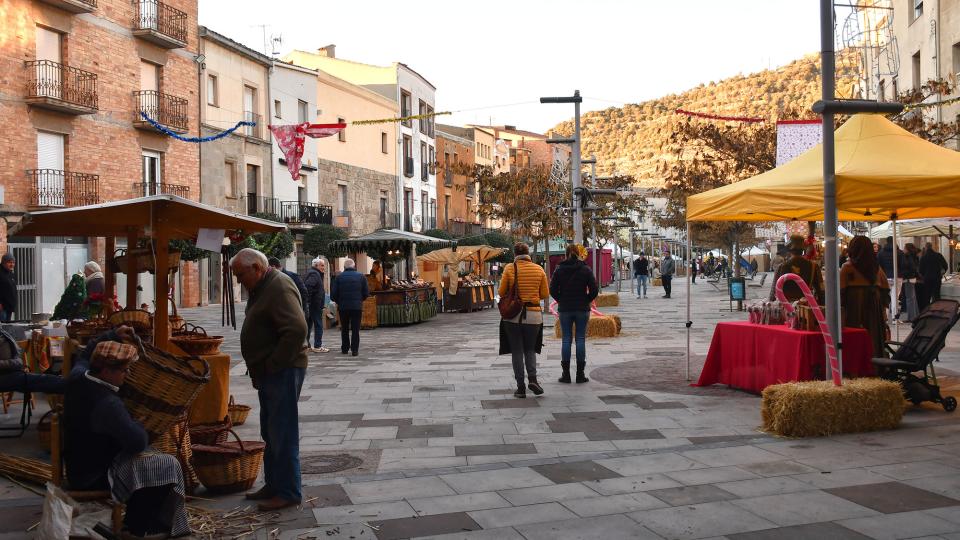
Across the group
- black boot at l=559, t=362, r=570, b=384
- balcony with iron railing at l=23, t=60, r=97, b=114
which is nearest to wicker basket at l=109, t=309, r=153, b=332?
black boot at l=559, t=362, r=570, b=384

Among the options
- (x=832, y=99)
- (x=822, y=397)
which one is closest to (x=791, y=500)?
(x=822, y=397)

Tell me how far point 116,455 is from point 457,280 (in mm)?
23633

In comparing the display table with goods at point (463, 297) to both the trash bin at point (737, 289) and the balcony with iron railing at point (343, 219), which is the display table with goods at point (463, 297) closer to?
the trash bin at point (737, 289)

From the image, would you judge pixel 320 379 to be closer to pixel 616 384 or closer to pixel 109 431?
pixel 616 384

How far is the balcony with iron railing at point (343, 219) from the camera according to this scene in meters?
42.4

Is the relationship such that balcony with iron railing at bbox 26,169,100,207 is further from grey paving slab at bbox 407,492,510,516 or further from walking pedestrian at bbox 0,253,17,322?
grey paving slab at bbox 407,492,510,516

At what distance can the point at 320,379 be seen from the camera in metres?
11.8

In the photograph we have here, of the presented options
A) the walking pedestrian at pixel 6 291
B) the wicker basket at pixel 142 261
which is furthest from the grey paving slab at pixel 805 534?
the walking pedestrian at pixel 6 291

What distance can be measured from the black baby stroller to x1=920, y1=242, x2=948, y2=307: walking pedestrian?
9561 millimetres

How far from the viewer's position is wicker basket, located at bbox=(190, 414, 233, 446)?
6.24 metres

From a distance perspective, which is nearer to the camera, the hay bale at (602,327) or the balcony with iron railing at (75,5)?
the hay bale at (602,327)

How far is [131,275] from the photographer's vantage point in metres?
8.61

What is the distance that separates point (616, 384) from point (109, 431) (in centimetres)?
695

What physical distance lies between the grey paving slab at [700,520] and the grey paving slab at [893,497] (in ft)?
2.50
